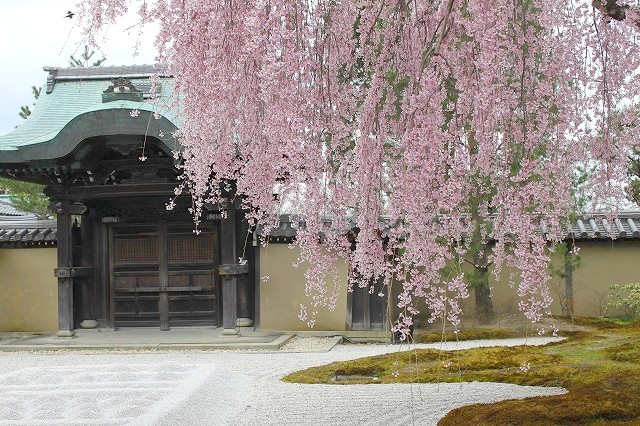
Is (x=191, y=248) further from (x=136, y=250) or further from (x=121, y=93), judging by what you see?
(x=121, y=93)

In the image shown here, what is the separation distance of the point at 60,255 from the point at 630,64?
10322mm

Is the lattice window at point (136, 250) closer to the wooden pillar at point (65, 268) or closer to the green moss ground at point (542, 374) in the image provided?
the wooden pillar at point (65, 268)

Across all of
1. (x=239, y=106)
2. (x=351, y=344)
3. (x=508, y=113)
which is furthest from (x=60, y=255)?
(x=508, y=113)

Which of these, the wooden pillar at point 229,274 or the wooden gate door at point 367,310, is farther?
the wooden gate door at point 367,310

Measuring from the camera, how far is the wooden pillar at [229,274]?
11562 millimetres

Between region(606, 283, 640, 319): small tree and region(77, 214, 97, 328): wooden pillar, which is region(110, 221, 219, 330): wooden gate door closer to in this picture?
region(77, 214, 97, 328): wooden pillar

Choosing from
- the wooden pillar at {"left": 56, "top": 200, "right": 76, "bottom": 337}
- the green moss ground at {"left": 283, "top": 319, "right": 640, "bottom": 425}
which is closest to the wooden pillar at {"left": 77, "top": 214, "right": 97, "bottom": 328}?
the wooden pillar at {"left": 56, "top": 200, "right": 76, "bottom": 337}

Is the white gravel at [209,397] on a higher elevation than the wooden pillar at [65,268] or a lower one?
lower

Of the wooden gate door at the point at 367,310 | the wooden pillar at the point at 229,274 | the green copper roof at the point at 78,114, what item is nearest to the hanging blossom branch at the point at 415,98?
the green copper roof at the point at 78,114

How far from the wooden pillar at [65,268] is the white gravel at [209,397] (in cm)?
288

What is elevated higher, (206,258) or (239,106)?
(239,106)

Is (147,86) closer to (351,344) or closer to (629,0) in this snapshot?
(351,344)

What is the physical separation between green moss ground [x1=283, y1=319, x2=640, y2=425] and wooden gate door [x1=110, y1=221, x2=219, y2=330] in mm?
4239

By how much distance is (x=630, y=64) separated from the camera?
11.4 ft
